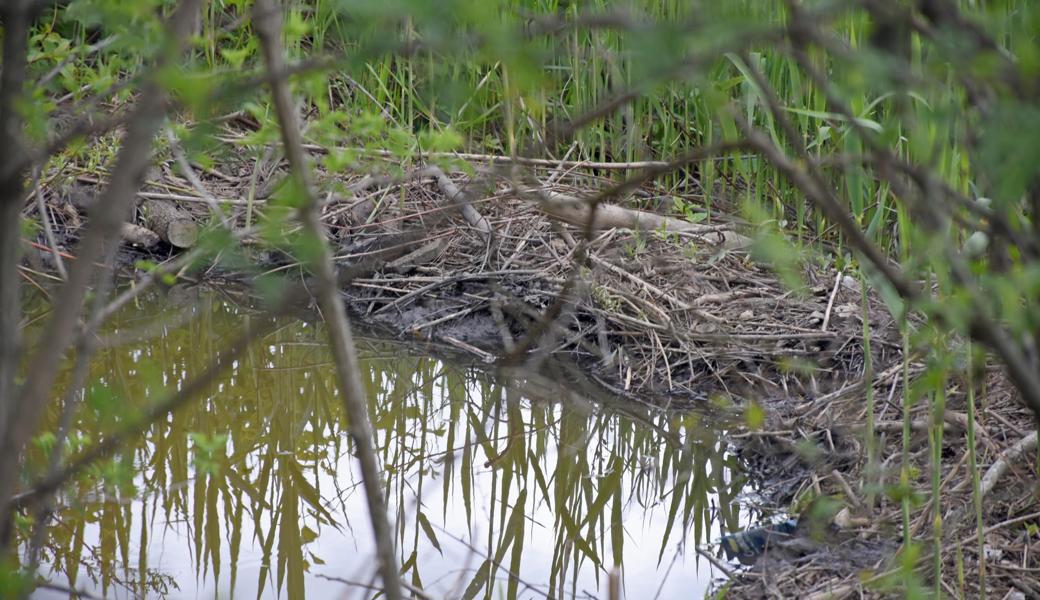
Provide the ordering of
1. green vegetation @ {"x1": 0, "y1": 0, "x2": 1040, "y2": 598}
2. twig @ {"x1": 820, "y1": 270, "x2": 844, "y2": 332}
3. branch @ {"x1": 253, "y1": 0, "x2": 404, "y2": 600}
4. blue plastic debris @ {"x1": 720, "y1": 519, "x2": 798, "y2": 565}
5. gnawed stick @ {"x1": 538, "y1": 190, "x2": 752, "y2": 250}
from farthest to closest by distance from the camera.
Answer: gnawed stick @ {"x1": 538, "y1": 190, "x2": 752, "y2": 250} < twig @ {"x1": 820, "y1": 270, "x2": 844, "y2": 332} < blue plastic debris @ {"x1": 720, "y1": 519, "x2": 798, "y2": 565} < branch @ {"x1": 253, "y1": 0, "x2": 404, "y2": 600} < green vegetation @ {"x1": 0, "y1": 0, "x2": 1040, "y2": 598}

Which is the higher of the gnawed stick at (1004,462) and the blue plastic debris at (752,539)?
the gnawed stick at (1004,462)

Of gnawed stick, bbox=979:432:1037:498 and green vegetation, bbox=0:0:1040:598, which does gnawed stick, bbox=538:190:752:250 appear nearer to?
green vegetation, bbox=0:0:1040:598

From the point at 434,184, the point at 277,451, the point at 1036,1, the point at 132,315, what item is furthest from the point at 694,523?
the point at 132,315

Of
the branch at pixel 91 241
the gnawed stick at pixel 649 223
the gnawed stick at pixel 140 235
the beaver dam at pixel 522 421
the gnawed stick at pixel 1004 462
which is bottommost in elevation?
the branch at pixel 91 241

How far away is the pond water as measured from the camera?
6.47 ft

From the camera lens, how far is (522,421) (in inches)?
107

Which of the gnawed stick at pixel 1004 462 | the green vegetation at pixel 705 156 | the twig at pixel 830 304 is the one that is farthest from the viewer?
the twig at pixel 830 304

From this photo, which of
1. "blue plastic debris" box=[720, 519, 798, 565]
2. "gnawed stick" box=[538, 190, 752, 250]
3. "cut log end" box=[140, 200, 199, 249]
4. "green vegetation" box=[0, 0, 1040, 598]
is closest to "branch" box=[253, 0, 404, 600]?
"green vegetation" box=[0, 0, 1040, 598]

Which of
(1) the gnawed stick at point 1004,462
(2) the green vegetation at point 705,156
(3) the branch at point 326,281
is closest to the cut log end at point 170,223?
(2) the green vegetation at point 705,156

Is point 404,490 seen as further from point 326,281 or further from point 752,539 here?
point 326,281

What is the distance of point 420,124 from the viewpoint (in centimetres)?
427

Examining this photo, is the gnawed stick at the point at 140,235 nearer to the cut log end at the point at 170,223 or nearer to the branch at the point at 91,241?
the cut log end at the point at 170,223

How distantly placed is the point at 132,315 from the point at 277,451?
4.43 feet

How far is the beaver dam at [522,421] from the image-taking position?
1.95 m
